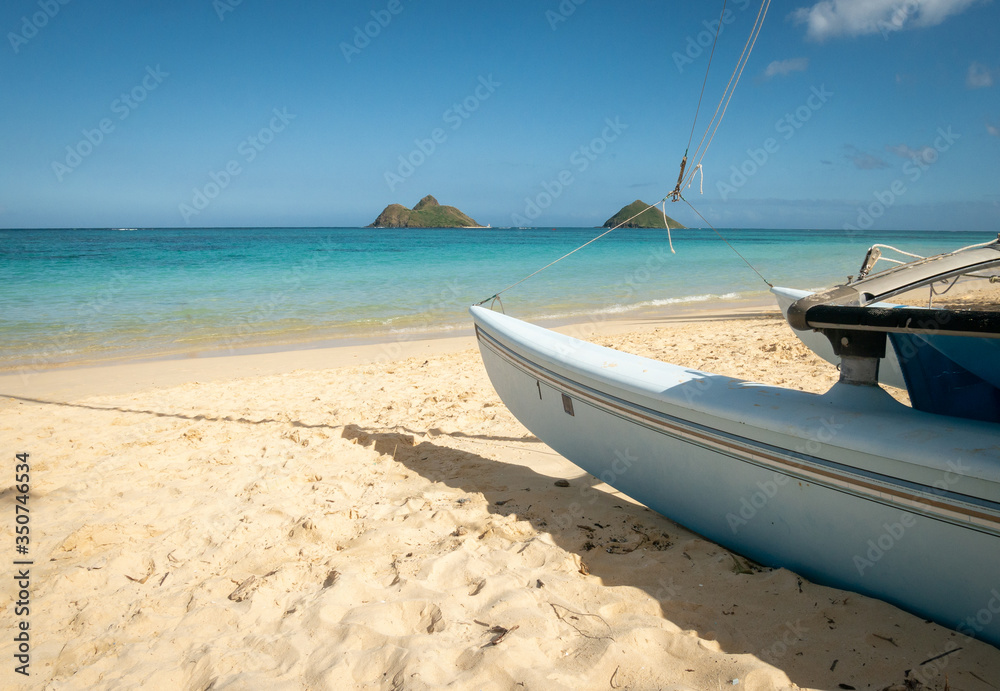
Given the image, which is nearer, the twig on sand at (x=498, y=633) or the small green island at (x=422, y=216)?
the twig on sand at (x=498, y=633)

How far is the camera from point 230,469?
362 cm

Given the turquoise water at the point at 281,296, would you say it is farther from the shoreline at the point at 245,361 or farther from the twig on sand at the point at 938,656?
the twig on sand at the point at 938,656

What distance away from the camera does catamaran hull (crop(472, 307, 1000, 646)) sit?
71.2 inches

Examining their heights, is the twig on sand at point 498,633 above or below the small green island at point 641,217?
below

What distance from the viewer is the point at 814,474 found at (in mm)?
2107

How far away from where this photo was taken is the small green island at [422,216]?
289ft

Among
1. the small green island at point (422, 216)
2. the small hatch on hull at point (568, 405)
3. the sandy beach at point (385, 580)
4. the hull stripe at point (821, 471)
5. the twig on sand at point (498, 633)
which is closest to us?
the hull stripe at point (821, 471)

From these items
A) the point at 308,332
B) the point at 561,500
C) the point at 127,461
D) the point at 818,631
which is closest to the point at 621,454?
the point at 561,500

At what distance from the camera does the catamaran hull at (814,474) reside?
5.93 feet

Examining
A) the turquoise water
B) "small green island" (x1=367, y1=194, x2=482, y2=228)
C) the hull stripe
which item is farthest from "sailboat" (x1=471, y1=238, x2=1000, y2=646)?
"small green island" (x1=367, y1=194, x2=482, y2=228)

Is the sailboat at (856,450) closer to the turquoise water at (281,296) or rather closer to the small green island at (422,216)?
the turquoise water at (281,296)

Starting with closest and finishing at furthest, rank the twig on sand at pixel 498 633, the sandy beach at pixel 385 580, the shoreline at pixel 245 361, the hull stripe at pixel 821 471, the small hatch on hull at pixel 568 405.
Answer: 1. the hull stripe at pixel 821 471
2. the sandy beach at pixel 385 580
3. the twig on sand at pixel 498 633
4. the small hatch on hull at pixel 568 405
5. the shoreline at pixel 245 361

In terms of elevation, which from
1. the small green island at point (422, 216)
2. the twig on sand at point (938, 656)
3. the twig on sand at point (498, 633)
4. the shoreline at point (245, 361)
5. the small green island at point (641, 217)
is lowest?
the twig on sand at point (938, 656)

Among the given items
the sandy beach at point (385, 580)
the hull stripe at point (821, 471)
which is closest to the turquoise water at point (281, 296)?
the sandy beach at point (385, 580)
